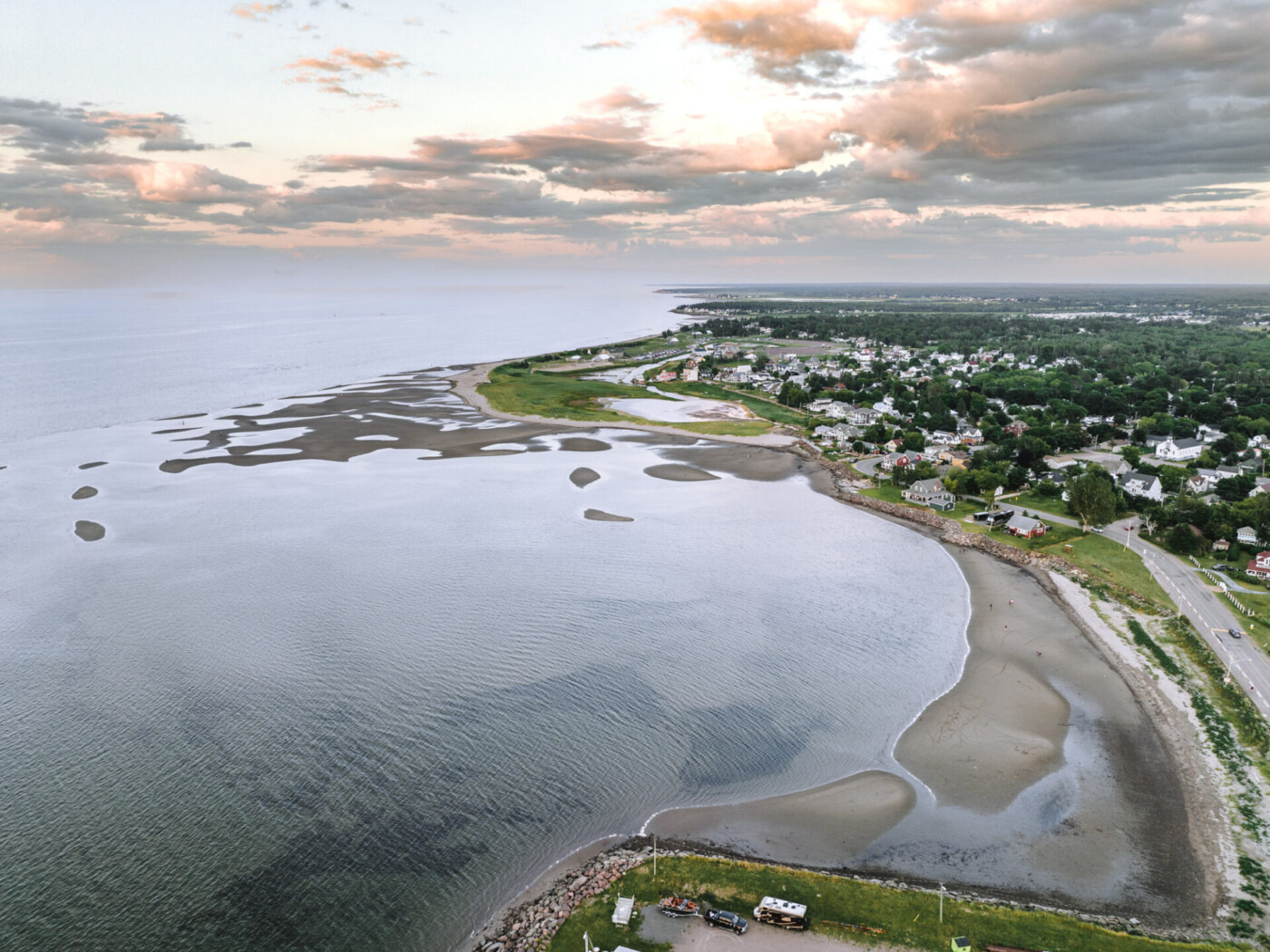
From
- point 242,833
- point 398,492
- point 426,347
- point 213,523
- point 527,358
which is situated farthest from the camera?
point 426,347

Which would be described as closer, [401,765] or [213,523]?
[401,765]

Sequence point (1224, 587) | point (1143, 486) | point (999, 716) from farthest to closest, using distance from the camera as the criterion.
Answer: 1. point (1143, 486)
2. point (1224, 587)
3. point (999, 716)

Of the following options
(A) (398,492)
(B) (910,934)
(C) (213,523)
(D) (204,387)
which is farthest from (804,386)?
(B) (910,934)

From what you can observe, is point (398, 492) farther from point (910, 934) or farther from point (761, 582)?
point (910, 934)

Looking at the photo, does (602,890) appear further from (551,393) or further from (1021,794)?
(551,393)

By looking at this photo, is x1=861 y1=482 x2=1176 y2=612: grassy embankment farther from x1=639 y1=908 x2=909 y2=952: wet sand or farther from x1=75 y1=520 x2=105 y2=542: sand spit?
x1=75 y1=520 x2=105 y2=542: sand spit

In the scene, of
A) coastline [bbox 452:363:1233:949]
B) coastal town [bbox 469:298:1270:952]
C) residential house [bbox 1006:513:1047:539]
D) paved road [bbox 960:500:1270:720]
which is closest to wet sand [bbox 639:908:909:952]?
coastal town [bbox 469:298:1270:952]

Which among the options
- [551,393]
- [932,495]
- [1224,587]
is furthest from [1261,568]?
[551,393]
